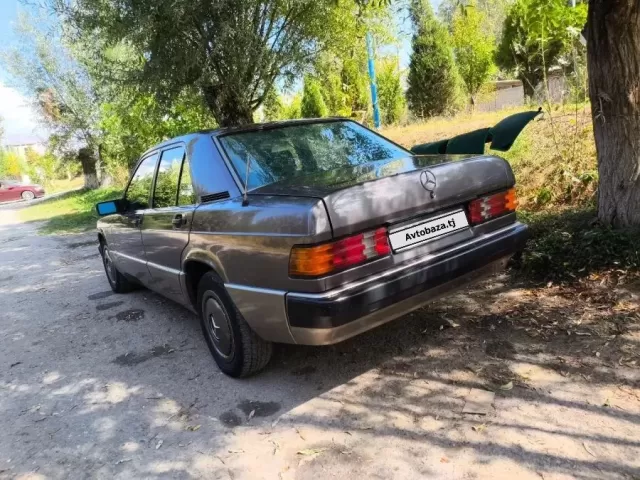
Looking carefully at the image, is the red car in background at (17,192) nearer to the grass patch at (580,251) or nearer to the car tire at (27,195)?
the car tire at (27,195)

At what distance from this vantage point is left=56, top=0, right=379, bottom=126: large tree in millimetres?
7094

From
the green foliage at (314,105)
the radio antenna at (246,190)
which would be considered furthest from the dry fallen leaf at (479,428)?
the green foliage at (314,105)

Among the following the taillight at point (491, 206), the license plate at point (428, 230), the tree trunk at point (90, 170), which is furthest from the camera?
the tree trunk at point (90, 170)

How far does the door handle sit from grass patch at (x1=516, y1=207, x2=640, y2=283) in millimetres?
2913

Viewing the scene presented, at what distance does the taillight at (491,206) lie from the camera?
3093 millimetres

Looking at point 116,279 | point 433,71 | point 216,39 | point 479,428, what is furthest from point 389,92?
point 479,428

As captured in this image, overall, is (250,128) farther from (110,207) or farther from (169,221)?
(110,207)

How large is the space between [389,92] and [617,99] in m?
18.9

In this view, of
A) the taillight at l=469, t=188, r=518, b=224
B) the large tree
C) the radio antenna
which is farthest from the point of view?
the large tree

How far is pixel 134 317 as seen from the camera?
505 cm

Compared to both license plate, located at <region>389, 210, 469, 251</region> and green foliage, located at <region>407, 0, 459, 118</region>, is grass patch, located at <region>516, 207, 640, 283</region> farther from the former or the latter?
green foliage, located at <region>407, 0, 459, 118</region>

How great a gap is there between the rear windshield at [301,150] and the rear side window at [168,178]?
0.58m

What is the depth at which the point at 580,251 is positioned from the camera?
13.1ft

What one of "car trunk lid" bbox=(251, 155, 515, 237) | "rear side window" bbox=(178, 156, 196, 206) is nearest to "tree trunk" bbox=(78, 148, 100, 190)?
"rear side window" bbox=(178, 156, 196, 206)
